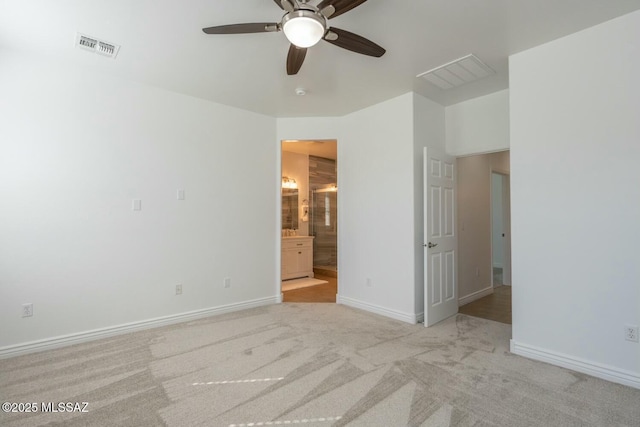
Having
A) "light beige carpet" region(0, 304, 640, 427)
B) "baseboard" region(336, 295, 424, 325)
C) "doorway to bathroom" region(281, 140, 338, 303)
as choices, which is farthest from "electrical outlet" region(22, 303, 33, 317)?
"doorway to bathroom" region(281, 140, 338, 303)

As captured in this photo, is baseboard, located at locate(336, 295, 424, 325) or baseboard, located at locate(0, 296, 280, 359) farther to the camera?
baseboard, located at locate(336, 295, 424, 325)

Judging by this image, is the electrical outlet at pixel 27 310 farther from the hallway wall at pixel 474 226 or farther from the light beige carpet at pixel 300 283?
the hallway wall at pixel 474 226

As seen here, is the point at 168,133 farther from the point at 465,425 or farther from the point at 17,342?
the point at 465,425

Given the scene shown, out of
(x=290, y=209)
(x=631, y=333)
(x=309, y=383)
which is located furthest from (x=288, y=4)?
(x=290, y=209)

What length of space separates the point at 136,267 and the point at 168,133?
155 centimetres

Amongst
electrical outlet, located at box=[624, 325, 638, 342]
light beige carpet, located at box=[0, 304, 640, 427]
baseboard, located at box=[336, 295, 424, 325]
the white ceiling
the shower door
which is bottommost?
light beige carpet, located at box=[0, 304, 640, 427]

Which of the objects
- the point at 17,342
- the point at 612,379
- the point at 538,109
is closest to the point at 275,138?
the point at 538,109

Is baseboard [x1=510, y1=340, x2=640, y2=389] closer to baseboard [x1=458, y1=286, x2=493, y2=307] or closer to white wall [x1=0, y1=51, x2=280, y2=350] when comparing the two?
baseboard [x1=458, y1=286, x2=493, y2=307]

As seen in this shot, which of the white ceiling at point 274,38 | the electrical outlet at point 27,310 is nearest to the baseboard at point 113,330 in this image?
the electrical outlet at point 27,310

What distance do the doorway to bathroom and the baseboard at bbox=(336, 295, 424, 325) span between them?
4.51 feet

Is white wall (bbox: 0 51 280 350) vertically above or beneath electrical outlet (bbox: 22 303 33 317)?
above

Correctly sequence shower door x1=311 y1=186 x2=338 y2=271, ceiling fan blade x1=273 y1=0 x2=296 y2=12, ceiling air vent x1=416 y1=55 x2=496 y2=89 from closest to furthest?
ceiling fan blade x1=273 y1=0 x2=296 y2=12 → ceiling air vent x1=416 y1=55 x2=496 y2=89 → shower door x1=311 y1=186 x2=338 y2=271

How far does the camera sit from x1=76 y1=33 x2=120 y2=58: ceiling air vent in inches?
102

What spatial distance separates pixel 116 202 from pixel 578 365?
4.45m
